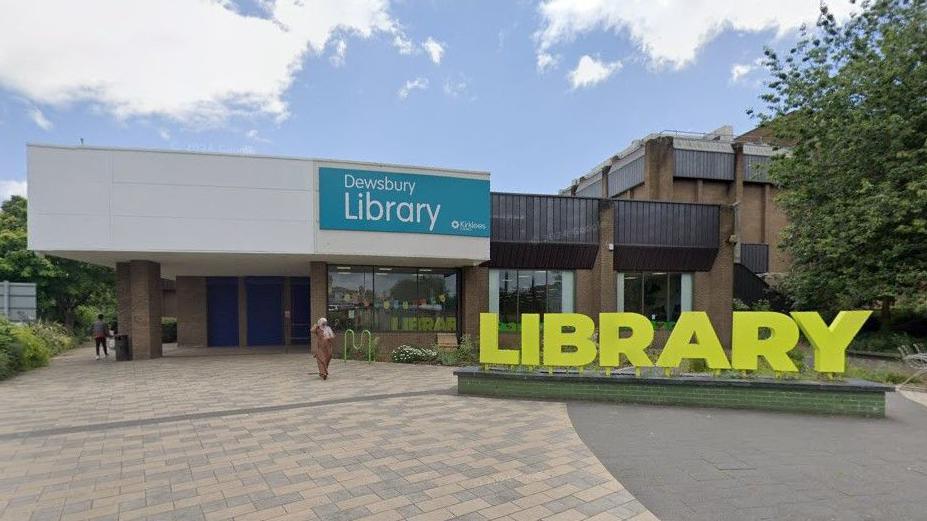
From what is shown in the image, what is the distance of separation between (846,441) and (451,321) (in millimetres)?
11913

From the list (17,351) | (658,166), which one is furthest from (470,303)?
(658,166)

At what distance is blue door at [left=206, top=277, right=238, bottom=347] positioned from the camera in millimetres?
19547

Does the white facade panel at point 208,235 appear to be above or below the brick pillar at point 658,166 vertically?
below

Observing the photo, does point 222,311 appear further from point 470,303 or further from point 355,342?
point 470,303

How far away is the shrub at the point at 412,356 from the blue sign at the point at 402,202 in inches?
149

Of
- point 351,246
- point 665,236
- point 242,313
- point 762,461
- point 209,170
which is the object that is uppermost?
point 209,170

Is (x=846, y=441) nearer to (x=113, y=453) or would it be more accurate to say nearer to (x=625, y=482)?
(x=625, y=482)

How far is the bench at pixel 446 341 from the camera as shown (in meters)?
15.2

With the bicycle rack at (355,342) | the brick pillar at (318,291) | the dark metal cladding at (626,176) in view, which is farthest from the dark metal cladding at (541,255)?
the dark metal cladding at (626,176)

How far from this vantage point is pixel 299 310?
19.9m

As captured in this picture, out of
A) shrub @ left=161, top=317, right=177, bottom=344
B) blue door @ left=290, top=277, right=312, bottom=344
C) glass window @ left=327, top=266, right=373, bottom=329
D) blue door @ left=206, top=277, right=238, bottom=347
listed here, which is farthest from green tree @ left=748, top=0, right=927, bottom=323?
shrub @ left=161, top=317, right=177, bottom=344

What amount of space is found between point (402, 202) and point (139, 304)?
870cm

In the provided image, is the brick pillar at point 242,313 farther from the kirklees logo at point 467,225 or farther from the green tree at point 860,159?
the green tree at point 860,159

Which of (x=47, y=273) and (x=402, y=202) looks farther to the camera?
(x=47, y=273)
